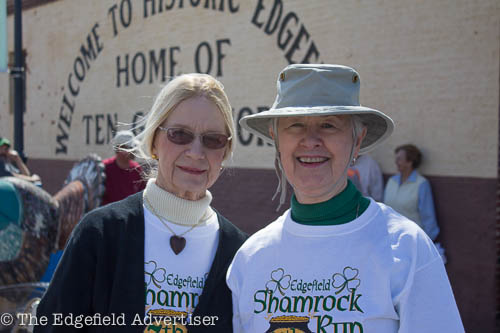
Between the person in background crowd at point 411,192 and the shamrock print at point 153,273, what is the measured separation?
4.43 meters

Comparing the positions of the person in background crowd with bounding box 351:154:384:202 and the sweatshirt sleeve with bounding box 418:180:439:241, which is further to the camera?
the person in background crowd with bounding box 351:154:384:202

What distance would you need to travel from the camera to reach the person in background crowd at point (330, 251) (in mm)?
1787

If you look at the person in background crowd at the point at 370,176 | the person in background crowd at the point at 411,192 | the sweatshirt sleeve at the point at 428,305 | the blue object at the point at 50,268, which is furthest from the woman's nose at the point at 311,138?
the person in background crowd at the point at 370,176

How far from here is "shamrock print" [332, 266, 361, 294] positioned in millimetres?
1866

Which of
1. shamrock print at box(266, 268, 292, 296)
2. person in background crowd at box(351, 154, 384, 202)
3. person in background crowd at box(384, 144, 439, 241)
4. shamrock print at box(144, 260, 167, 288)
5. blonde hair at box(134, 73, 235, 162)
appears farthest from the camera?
person in background crowd at box(351, 154, 384, 202)

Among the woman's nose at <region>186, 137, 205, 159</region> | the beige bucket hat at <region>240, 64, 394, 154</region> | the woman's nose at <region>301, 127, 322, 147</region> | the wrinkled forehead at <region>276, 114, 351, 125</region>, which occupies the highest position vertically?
the beige bucket hat at <region>240, 64, 394, 154</region>

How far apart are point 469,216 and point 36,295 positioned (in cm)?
459

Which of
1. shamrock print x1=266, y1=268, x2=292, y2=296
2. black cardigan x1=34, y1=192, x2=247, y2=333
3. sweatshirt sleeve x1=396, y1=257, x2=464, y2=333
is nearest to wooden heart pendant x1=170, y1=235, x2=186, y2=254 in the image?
black cardigan x1=34, y1=192, x2=247, y2=333

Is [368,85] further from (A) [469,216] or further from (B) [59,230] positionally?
(B) [59,230]

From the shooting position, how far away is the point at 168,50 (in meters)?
10.1

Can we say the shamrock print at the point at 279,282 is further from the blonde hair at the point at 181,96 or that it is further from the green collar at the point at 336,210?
the blonde hair at the point at 181,96

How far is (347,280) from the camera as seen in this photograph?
188 centimetres

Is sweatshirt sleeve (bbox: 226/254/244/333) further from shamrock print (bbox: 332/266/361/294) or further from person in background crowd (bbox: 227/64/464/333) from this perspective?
shamrock print (bbox: 332/266/361/294)

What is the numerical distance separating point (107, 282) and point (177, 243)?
32 centimetres
